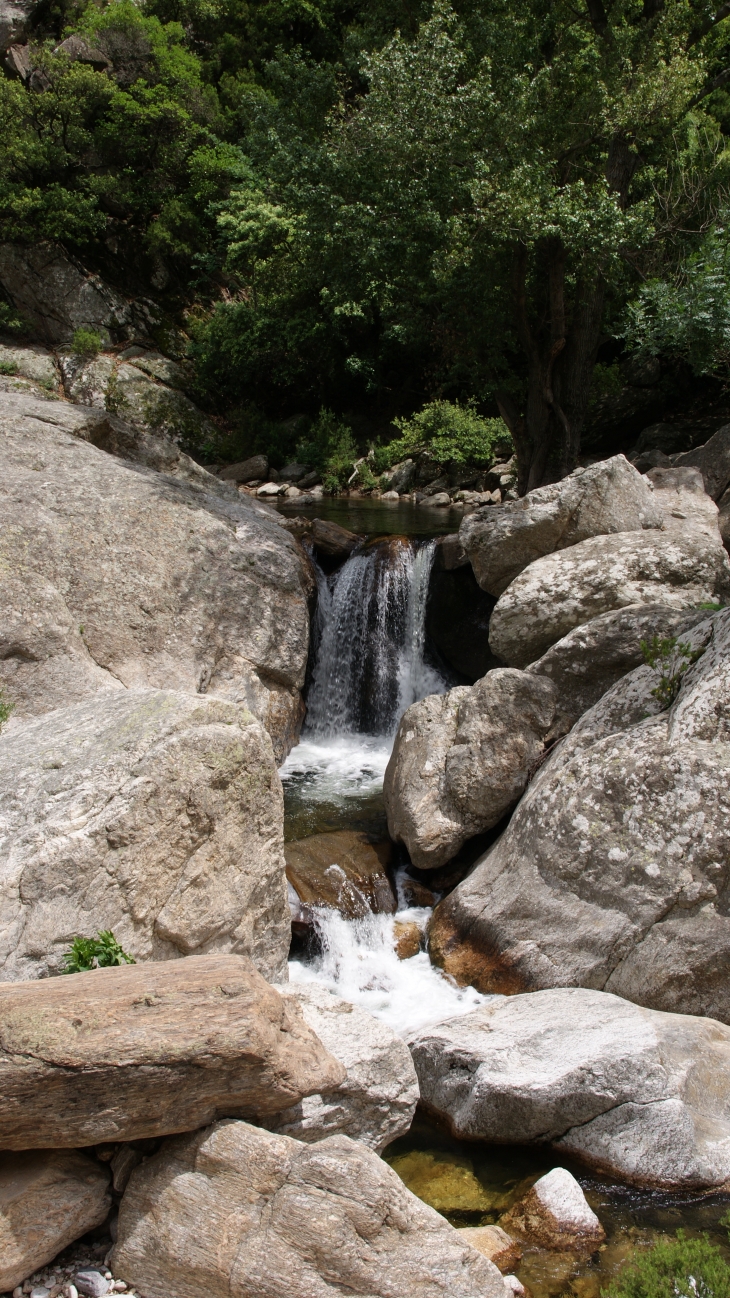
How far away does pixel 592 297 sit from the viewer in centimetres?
1498

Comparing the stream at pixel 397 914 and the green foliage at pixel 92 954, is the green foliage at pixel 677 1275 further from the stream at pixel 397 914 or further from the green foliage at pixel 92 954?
the green foliage at pixel 92 954

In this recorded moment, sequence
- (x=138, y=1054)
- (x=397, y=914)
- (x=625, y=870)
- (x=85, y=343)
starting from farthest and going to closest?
1. (x=85, y=343)
2. (x=397, y=914)
3. (x=625, y=870)
4. (x=138, y=1054)

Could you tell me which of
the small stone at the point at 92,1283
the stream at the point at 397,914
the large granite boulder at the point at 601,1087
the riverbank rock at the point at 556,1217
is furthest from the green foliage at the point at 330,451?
the small stone at the point at 92,1283

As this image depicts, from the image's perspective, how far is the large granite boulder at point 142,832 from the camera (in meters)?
4.45

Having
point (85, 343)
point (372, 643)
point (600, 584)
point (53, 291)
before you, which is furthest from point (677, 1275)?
point (53, 291)

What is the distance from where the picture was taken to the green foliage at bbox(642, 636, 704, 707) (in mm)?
6922

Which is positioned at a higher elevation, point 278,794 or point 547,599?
point 547,599

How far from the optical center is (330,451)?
83.3 ft

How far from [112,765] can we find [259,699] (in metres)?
4.55

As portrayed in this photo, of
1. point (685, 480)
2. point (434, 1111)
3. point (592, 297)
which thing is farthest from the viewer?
point (592, 297)

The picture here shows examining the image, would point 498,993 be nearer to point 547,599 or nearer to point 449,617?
point 547,599

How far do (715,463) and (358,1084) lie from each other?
1133cm

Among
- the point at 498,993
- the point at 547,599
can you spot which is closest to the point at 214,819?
the point at 498,993

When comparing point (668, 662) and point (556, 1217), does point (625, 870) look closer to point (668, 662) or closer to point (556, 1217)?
point (668, 662)
